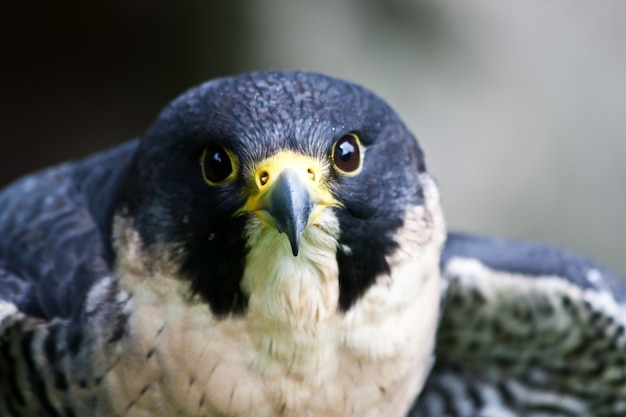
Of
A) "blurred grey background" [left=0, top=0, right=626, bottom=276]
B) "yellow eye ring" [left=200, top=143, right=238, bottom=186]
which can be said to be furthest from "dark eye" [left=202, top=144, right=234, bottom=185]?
"blurred grey background" [left=0, top=0, right=626, bottom=276]

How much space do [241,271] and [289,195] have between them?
346mm

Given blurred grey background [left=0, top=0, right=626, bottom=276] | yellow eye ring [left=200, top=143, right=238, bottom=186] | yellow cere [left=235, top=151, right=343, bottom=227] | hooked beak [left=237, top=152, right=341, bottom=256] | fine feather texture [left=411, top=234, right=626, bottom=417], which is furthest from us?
blurred grey background [left=0, top=0, right=626, bottom=276]

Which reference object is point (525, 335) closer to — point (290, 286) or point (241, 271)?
point (290, 286)

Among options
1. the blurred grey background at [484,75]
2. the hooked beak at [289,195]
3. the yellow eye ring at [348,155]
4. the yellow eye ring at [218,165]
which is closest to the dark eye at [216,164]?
the yellow eye ring at [218,165]

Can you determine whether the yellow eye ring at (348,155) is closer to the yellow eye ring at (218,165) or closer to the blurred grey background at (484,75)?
the yellow eye ring at (218,165)

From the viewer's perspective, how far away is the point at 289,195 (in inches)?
95.2

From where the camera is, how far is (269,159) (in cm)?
255

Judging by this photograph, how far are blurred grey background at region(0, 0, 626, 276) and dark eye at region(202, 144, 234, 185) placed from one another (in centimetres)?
351

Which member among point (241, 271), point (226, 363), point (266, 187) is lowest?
point (226, 363)

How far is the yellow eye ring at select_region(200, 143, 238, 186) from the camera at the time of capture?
262 centimetres

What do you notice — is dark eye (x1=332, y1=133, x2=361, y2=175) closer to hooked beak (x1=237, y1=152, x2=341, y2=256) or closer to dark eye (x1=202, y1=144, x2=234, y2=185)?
hooked beak (x1=237, y1=152, x2=341, y2=256)

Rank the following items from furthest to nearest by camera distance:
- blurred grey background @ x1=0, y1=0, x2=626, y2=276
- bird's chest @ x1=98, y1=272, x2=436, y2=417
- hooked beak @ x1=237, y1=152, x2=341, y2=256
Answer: blurred grey background @ x1=0, y1=0, x2=626, y2=276
bird's chest @ x1=98, y1=272, x2=436, y2=417
hooked beak @ x1=237, y1=152, x2=341, y2=256

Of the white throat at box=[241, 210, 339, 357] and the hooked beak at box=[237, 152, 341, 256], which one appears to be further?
the white throat at box=[241, 210, 339, 357]

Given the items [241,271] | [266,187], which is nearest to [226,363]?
[241,271]
